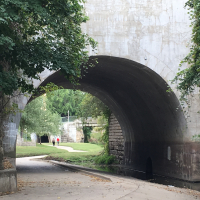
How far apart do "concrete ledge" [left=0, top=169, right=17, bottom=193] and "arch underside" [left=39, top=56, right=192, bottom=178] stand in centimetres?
637

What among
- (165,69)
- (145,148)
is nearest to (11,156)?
(165,69)

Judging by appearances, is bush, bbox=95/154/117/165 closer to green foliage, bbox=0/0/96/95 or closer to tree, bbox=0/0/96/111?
tree, bbox=0/0/96/111

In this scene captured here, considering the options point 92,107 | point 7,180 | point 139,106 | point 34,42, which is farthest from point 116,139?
point 34,42

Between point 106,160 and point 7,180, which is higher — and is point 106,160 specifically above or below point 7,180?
below

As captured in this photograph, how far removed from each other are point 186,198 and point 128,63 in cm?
686

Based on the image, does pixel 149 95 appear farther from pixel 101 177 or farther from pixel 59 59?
pixel 59 59

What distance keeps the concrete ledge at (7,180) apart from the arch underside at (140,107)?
637cm

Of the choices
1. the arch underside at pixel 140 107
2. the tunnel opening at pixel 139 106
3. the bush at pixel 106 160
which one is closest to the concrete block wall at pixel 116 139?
the bush at pixel 106 160

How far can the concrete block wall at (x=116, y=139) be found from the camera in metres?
24.3

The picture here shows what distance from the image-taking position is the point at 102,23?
13398 mm

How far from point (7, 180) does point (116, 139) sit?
17588 millimetres

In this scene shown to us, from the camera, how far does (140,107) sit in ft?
61.7

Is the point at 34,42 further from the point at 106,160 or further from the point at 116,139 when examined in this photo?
the point at 116,139

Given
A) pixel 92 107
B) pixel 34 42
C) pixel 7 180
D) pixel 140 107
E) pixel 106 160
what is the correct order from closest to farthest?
pixel 34 42, pixel 7 180, pixel 140 107, pixel 106 160, pixel 92 107
